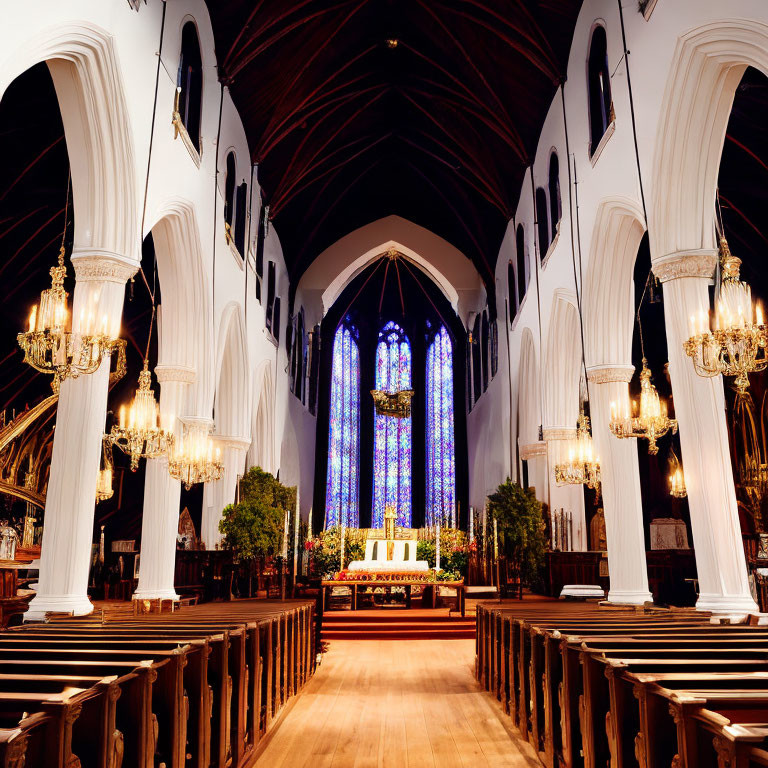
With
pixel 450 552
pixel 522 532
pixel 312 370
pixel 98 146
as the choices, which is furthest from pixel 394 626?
pixel 312 370

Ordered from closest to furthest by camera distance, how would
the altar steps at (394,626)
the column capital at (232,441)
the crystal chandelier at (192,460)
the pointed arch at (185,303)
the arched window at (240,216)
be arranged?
the crystal chandelier at (192,460) → the pointed arch at (185,303) → the altar steps at (394,626) → the arched window at (240,216) → the column capital at (232,441)

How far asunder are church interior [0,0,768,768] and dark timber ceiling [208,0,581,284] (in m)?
0.10

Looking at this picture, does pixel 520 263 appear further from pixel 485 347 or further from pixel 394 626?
pixel 394 626

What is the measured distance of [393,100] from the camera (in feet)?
63.0

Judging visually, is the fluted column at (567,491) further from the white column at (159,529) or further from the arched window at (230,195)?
the white column at (159,529)

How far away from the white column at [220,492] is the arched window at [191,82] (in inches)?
258

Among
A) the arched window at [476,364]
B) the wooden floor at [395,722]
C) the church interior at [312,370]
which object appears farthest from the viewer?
the arched window at [476,364]

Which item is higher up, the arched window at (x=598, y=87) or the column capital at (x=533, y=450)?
the arched window at (x=598, y=87)

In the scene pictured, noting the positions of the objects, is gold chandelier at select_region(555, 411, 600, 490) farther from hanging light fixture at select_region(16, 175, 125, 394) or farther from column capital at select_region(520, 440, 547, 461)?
hanging light fixture at select_region(16, 175, 125, 394)

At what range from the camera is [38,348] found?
6.23 meters

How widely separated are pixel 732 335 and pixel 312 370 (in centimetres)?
2075

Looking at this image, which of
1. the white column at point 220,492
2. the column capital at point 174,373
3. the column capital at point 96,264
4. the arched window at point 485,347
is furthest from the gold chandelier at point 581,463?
the arched window at point 485,347

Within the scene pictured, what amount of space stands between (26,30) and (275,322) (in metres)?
13.8

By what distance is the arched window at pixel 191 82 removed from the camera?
442 inches
